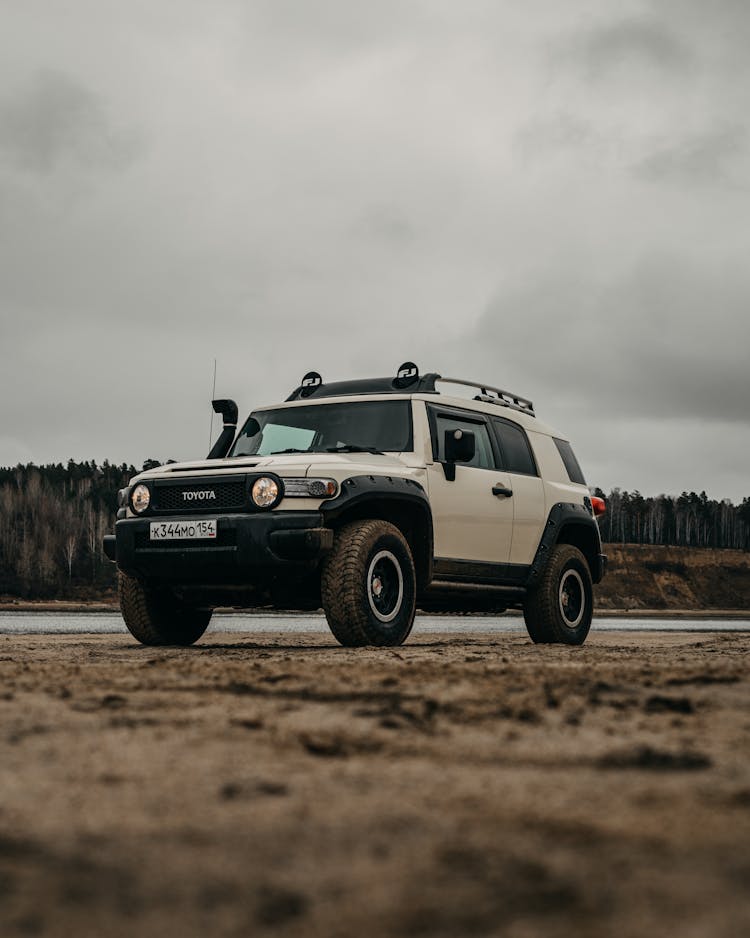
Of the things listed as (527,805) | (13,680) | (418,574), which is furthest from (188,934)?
(418,574)

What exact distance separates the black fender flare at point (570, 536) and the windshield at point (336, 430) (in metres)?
1.97

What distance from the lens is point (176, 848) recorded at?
2.09 m

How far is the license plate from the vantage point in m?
8.02

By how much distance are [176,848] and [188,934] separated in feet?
1.42

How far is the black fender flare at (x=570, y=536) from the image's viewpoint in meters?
10.1

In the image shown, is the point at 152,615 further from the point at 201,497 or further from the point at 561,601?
the point at 561,601

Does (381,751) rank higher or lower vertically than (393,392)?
lower

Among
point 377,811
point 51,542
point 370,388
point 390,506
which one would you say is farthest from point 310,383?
point 51,542

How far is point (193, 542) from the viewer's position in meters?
8.11

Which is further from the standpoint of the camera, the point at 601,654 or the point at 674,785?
the point at 601,654

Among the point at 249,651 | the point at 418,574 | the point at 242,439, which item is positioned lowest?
the point at 249,651

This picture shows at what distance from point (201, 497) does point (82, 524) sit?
101591 mm

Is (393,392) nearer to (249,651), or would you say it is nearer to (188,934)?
(249,651)

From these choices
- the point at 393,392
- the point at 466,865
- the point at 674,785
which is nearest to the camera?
the point at 466,865
